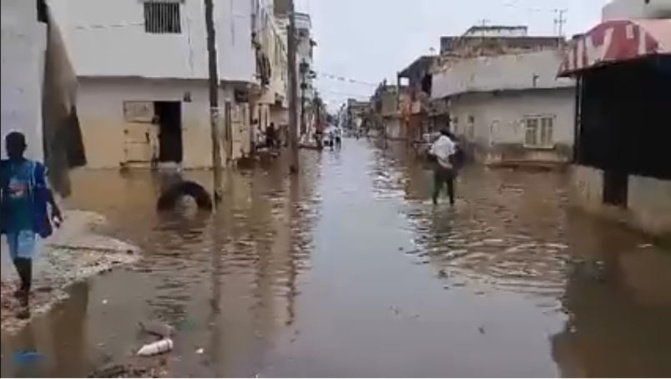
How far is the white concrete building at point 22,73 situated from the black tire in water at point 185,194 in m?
14.2

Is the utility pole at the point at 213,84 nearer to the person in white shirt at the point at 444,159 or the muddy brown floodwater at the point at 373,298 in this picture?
the muddy brown floodwater at the point at 373,298

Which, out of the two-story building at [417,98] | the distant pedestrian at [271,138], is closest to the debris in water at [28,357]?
the distant pedestrian at [271,138]

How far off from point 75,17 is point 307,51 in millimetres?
62203

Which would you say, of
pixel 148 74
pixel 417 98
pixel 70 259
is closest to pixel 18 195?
pixel 70 259

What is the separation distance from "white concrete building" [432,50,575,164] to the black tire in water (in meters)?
17.3

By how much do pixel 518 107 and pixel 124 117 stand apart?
14.3m

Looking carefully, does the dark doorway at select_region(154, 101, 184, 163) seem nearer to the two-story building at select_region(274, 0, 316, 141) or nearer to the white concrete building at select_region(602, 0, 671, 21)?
the white concrete building at select_region(602, 0, 671, 21)

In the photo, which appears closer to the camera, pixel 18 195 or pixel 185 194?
pixel 18 195

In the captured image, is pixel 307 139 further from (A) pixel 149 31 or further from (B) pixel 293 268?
(B) pixel 293 268

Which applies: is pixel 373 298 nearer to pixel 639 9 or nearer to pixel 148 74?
pixel 639 9

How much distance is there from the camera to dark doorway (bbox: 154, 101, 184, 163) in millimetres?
30062

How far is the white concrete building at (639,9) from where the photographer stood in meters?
15.7

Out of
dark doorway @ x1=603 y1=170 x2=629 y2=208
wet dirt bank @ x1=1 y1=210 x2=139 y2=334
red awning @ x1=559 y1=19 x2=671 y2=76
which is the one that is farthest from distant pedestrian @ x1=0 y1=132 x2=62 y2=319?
dark doorway @ x1=603 y1=170 x2=629 y2=208

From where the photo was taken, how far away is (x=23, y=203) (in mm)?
4758
